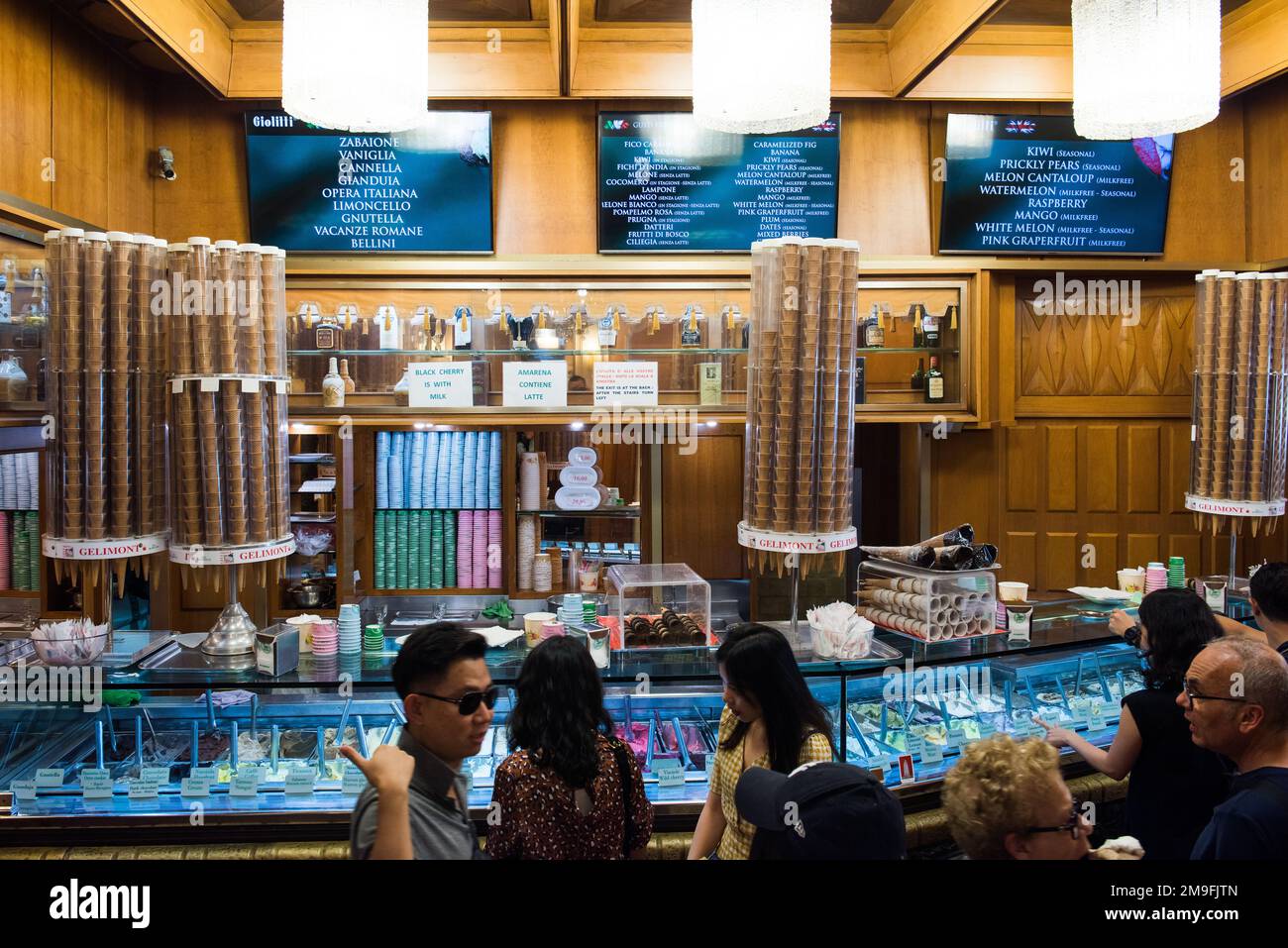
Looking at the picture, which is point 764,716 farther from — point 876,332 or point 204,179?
point 204,179

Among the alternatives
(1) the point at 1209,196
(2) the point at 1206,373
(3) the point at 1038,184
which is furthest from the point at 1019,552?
(1) the point at 1209,196

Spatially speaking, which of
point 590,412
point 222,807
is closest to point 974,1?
point 590,412

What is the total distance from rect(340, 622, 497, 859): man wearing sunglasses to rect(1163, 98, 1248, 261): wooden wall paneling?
5.40 meters

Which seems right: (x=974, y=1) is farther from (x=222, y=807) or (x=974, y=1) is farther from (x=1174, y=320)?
(x=222, y=807)

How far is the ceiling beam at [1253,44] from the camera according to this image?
4.66 m

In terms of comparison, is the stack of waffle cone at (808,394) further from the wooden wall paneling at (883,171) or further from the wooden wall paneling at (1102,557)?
the wooden wall paneling at (1102,557)

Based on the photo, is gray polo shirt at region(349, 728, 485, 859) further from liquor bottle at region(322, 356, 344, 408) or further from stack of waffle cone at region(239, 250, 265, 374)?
liquor bottle at region(322, 356, 344, 408)

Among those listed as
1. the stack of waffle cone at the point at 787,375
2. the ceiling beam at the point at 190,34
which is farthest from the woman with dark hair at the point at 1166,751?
the ceiling beam at the point at 190,34

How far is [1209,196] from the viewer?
5383 mm

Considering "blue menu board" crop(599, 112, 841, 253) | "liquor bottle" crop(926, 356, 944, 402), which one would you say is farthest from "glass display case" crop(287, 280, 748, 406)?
"liquor bottle" crop(926, 356, 944, 402)

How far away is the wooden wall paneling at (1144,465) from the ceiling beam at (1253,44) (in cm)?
197

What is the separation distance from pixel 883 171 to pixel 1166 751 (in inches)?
152

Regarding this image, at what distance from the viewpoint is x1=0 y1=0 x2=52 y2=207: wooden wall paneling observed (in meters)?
3.88

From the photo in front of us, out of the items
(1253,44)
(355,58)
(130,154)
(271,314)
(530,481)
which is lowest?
(530,481)
